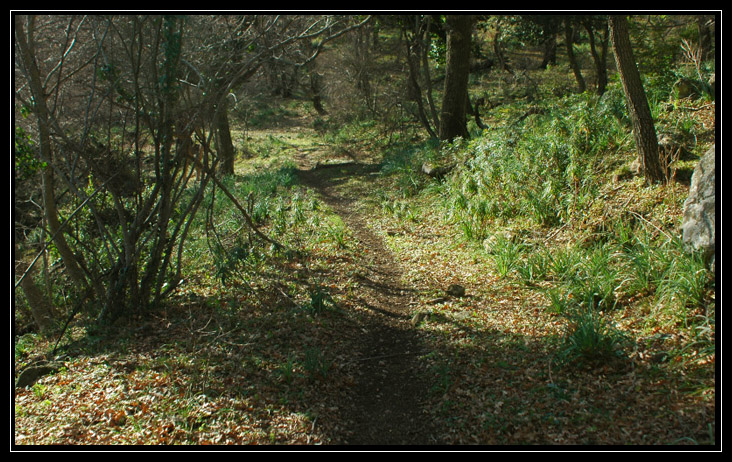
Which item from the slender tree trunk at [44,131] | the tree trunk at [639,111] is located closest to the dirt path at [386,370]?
the slender tree trunk at [44,131]

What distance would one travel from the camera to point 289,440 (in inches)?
139

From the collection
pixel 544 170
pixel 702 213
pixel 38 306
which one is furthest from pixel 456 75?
pixel 38 306

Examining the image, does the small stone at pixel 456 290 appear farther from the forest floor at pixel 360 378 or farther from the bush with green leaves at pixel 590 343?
the bush with green leaves at pixel 590 343

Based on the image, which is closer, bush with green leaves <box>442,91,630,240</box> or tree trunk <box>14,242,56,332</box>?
tree trunk <box>14,242,56,332</box>

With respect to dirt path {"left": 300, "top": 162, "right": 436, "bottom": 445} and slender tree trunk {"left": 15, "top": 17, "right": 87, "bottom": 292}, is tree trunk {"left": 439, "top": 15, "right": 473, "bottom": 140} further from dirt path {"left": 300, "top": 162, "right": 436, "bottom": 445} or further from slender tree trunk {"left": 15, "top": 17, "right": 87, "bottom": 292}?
slender tree trunk {"left": 15, "top": 17, "right": 87, "bottom": 292}

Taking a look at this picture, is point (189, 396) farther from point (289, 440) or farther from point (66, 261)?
point (66, 261)

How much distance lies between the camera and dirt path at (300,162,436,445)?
366 centimetres

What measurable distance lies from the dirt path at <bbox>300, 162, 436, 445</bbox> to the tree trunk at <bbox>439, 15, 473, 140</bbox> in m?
5.95

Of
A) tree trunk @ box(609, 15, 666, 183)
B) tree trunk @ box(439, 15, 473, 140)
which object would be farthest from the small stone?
tree trunk @ box(439, 15, 473, 140)

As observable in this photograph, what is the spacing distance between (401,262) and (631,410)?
4139 mm

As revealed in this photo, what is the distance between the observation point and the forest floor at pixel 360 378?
3480 millimetres

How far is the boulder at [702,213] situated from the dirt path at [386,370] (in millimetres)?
2595

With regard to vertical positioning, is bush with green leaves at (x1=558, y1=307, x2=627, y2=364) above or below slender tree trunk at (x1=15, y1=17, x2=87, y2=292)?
below

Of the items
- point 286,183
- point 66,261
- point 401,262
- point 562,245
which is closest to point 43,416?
point 66,261
